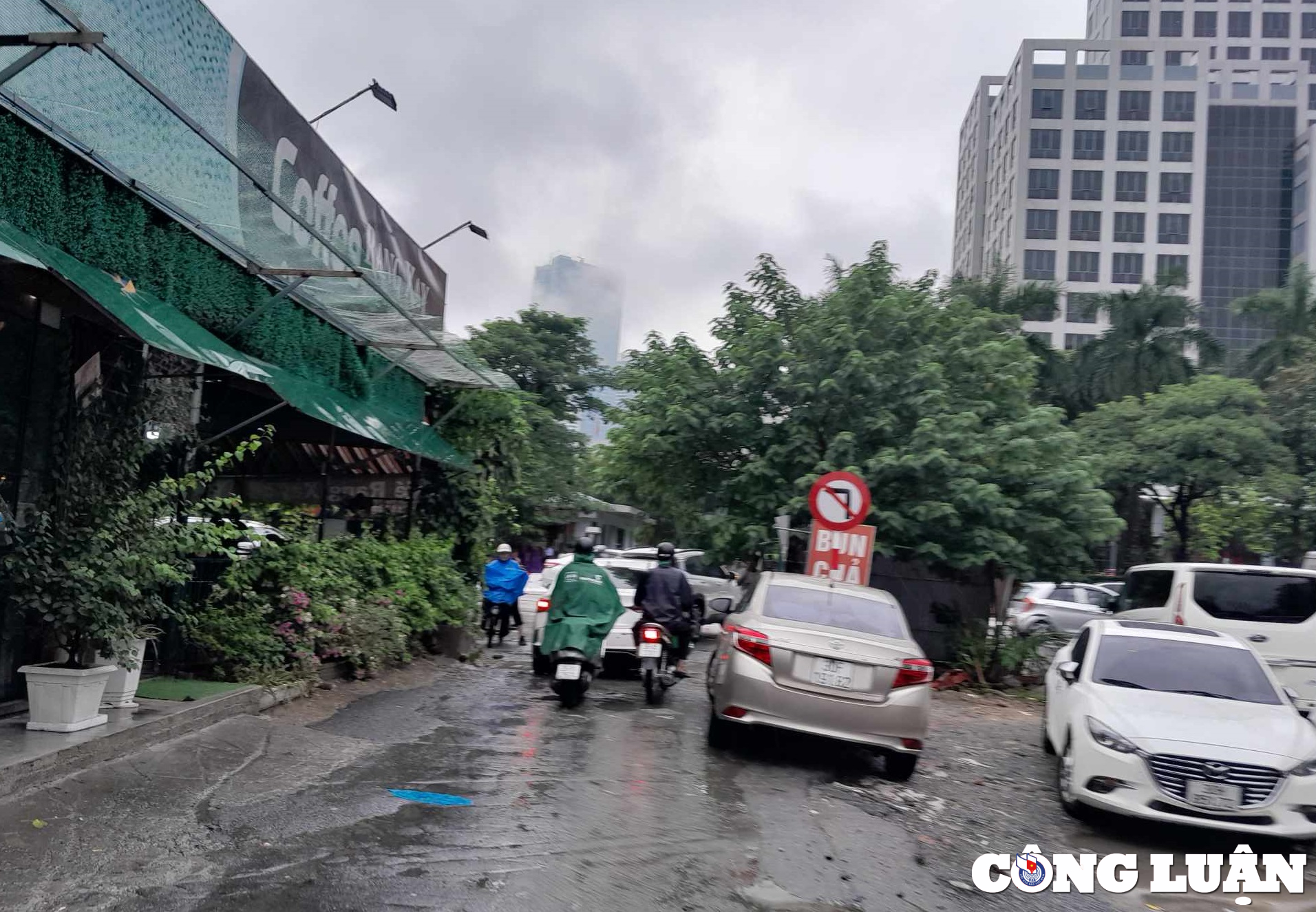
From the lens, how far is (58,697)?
7.03 metres

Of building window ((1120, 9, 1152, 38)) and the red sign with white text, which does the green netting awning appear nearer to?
the red sign with white text

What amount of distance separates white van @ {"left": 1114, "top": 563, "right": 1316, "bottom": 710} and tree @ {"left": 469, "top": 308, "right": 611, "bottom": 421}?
24.4 meters

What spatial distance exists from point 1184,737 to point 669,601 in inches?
214

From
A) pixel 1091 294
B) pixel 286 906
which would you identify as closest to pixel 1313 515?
pixel 1091 294

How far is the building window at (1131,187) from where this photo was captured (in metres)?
79.9

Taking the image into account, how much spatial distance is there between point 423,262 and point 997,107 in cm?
8306

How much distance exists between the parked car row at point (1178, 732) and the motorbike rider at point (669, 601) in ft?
12.1

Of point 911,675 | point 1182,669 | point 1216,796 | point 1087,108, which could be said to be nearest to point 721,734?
point 911,675

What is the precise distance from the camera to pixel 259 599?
33.3 ft

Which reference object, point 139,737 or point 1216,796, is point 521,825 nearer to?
point 139,737

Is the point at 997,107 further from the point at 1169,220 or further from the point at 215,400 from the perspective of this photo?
the point at 215,400

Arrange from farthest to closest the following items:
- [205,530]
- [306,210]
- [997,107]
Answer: [997,107], [306,210], [205,530]

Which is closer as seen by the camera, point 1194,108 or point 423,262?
point 423,262

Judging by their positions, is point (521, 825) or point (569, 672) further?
point (569, 672)
